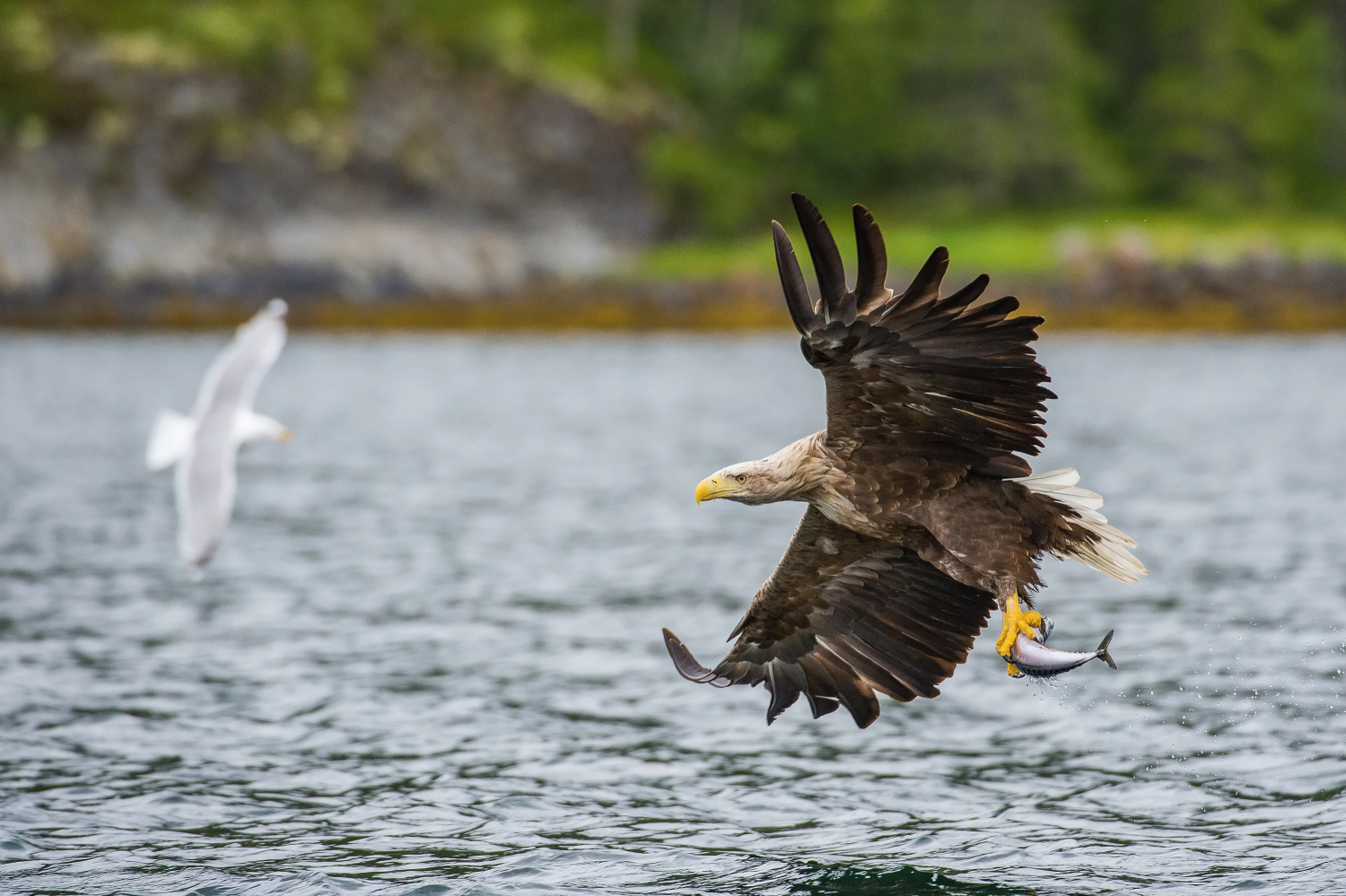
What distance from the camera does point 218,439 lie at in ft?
32.4

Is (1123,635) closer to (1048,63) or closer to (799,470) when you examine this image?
(799,470)

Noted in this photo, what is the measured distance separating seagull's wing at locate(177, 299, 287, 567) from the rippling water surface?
1105mm

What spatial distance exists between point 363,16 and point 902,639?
44.8m

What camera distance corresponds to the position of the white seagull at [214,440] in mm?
9469

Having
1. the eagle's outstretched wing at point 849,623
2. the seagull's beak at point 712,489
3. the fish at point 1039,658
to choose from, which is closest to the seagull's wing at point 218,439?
the eagle's outstretched wing at point 849,623

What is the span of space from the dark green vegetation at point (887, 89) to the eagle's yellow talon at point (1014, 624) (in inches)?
1664

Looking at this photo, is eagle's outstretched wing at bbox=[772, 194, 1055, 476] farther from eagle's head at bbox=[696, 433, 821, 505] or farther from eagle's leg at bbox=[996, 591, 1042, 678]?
eagle's leg at bbox=[996, 591, 1042, 678]

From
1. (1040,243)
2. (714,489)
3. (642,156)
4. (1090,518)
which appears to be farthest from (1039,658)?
(642,156)

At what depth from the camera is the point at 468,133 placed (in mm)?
49406

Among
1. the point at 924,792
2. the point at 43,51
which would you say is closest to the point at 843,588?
the point at 924,792

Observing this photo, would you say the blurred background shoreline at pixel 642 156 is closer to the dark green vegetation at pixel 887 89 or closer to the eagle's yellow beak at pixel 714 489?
the dark green vegetation at pixel 887 89

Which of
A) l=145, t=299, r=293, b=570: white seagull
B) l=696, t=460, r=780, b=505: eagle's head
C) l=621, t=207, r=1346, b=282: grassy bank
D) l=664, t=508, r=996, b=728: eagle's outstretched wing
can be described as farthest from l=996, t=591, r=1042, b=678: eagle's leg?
l=621, t=207, r=1346, b=282: grassy bank

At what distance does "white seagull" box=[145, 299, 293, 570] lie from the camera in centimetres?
947

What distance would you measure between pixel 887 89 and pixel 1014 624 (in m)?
49.0
